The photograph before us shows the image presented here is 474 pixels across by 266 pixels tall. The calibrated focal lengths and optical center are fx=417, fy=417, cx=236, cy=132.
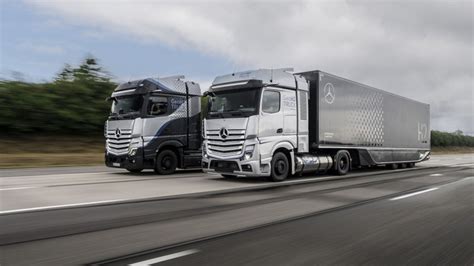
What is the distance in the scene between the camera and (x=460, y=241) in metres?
5.46

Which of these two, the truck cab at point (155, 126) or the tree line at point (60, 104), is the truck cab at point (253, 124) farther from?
the tree line at point (60, 104)

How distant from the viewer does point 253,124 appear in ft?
37.3

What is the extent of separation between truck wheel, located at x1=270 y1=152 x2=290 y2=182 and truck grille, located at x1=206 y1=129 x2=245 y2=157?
1262mm

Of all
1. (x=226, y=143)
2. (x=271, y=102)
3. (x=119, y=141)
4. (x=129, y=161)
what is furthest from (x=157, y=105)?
(x=271, y=102)

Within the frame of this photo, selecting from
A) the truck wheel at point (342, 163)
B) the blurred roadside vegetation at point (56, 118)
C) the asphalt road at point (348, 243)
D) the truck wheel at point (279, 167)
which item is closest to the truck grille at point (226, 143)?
the truck wheel at point (279, 167)

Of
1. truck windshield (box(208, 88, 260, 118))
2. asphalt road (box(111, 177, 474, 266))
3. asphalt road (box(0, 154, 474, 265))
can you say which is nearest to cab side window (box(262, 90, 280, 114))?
truck windshield (box(208, 88, 260, 118))

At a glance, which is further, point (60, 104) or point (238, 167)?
point (60, 104)

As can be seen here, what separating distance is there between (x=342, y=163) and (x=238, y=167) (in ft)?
18.7

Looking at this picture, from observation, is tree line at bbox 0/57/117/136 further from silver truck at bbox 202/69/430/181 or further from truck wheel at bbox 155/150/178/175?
silver truck at bbox 202/69/430/181

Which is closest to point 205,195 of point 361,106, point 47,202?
point 47,202

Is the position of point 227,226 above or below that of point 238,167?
below

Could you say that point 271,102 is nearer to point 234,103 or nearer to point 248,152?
point 234,103

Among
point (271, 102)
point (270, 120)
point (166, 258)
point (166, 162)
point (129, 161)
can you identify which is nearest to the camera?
point (166, 258)

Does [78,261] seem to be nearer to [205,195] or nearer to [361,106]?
[205,195]
